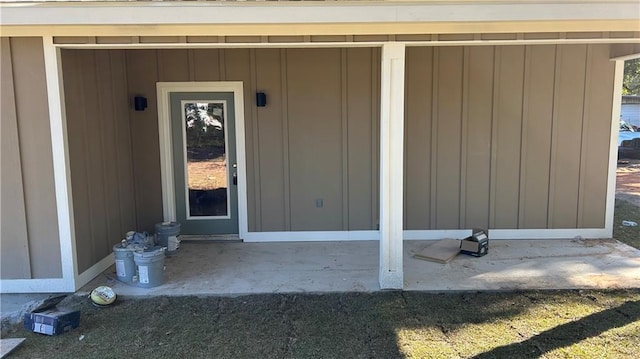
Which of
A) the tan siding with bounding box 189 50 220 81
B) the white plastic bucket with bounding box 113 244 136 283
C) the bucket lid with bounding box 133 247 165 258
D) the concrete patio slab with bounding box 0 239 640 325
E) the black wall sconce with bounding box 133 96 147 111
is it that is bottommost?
the concrete patio slab with bounding box 0 239 640 325

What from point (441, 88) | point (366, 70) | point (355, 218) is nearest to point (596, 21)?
point (441, 88)

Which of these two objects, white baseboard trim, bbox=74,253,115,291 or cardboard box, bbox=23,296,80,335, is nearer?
cardboard box, bbox=23,296,80,335

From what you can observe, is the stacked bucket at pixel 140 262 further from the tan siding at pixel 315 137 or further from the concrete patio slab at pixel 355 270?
the tan siding at pixel 315 137

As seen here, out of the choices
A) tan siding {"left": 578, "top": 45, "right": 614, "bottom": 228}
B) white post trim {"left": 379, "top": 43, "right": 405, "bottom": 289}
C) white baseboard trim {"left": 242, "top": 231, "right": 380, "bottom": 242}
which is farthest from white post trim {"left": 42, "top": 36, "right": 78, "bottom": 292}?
tan siding {"left": 578, "top": 45, "right": 614, "bottom": 228}

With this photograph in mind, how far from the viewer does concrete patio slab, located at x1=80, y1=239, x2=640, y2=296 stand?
4.12 m

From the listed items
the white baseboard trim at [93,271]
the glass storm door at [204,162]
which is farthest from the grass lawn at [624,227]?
the white baseboard trim at [93,271]

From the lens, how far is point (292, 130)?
5.53 meters

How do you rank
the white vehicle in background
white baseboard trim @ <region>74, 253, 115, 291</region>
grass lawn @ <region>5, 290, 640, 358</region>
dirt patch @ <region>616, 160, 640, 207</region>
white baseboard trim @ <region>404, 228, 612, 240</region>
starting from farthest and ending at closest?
the white vehicle in background
dirt patch @ <region>616, 160, 640, 207</region>
white baseboard trim @ <region>404, 228, 612, 240</region>
white baseboard trim @ <region>74, 253, 115, 291</region>
grass lawn @ <region>5, 290, 640, 358</region>

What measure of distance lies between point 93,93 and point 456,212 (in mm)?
4422

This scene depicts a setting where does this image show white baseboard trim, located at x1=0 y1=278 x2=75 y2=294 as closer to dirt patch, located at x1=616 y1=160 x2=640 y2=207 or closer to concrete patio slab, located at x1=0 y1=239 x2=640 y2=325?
concrete patio slab, located at x1=0 y1=239 x2=640 y2=325

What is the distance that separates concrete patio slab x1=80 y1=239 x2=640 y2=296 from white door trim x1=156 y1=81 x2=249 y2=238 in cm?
48

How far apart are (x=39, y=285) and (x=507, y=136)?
5369 mm

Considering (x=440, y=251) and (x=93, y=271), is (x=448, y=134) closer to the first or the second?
(x=440, y=251)

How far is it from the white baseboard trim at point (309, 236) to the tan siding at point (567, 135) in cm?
240
